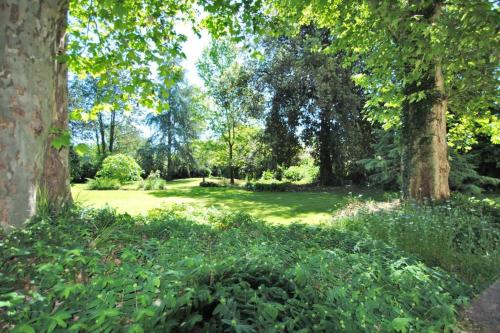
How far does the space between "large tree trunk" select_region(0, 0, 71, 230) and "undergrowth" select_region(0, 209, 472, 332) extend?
0.53 m

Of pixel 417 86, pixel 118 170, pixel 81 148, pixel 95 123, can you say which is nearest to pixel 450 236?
pixel 417 86

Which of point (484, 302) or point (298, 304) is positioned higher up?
point (298, 304)

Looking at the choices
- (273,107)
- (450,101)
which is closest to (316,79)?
(273,107)

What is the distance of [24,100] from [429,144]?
8064mm

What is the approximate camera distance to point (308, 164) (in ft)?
79.3

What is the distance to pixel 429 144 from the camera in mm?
7367

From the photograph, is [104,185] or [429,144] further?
[104,185]

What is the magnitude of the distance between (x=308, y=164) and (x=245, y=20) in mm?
18880

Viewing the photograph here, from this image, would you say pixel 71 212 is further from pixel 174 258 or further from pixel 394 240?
pixel 394 240

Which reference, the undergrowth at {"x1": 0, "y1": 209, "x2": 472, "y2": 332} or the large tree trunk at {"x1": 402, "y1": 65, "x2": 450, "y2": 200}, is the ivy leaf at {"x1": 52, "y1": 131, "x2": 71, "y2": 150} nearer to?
the undergrowth at {"x1": 0, "y1": 209, "x2": 472, "y2": 332}

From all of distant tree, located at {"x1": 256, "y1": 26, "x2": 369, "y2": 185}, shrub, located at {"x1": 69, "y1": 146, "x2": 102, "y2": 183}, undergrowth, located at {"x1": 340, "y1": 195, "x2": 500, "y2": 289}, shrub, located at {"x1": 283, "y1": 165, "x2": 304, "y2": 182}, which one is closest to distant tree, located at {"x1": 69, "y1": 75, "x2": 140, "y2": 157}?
shrub, located at {"x1": 69, "y1": 146, "x2": 102, "y2": 183}

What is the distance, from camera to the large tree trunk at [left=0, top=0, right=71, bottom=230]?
3.45 metres

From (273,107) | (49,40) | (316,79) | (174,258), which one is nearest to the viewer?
(174,258)

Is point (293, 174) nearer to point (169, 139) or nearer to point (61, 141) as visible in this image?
point (169, 139)
